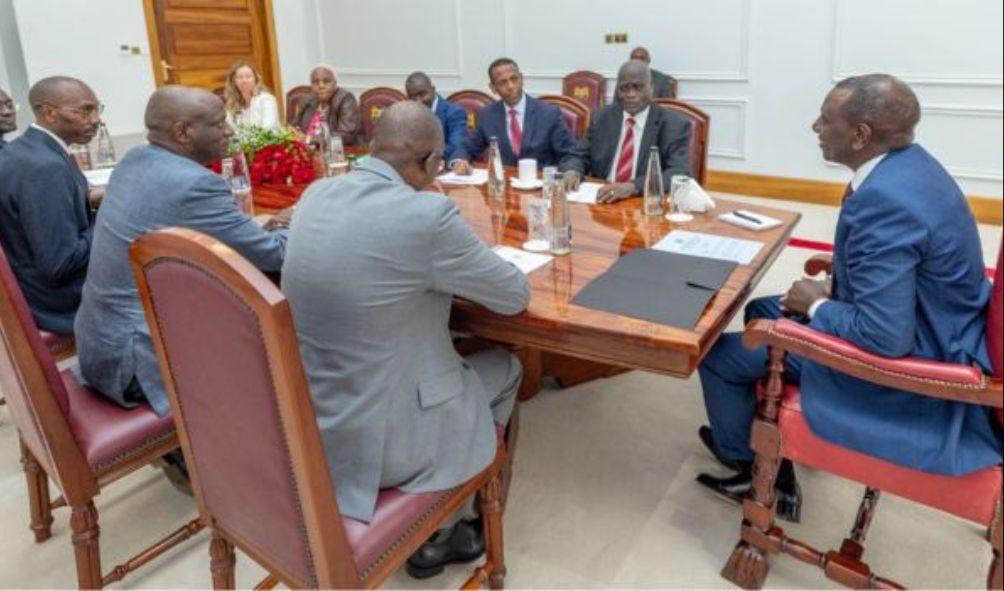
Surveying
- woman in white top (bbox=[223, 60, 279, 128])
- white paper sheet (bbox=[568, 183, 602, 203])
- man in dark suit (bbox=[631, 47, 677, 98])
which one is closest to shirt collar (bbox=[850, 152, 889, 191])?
white paper sheet (bbox=[568, 183, 602, 203])

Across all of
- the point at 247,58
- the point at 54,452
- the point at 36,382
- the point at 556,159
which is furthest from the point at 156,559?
the point at 247,58

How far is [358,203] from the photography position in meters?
1.38

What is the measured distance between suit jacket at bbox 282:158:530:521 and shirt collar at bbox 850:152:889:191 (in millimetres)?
827

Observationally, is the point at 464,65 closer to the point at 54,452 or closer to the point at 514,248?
the point at 514,248

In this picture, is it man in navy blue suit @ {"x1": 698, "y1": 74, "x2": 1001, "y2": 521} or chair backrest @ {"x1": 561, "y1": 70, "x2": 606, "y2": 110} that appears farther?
chair backrest @ {"x1": 561, "y1": 70, "x2": 606, "y2": 110}

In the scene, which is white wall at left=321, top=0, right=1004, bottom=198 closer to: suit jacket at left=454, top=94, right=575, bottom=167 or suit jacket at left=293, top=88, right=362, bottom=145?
suit jacket at left=293, top=88, right=362, bottom=145

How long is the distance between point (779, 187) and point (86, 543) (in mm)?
5052

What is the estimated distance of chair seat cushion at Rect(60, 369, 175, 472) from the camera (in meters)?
1.63

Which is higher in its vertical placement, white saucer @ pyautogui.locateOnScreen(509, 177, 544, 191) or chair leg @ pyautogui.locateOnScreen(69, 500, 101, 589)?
white saucer @ pyautogui.locateOnScreen(509, 177, 544, 191)

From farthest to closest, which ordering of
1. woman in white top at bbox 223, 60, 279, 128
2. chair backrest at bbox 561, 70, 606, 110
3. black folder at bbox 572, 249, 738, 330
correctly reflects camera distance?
chair backrest at bbox 561, 70, 606, 110 → woman in white top at bbox 223, 60, 279, 128 → black folder at bbox 572, 249, 738, 330

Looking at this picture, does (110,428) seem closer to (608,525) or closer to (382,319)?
(382,319)

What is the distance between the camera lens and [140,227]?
1700 mm

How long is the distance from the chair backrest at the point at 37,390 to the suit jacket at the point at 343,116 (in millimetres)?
2961

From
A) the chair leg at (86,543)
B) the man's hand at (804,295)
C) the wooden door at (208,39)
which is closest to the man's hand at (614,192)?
the man's hand at (804,295)
